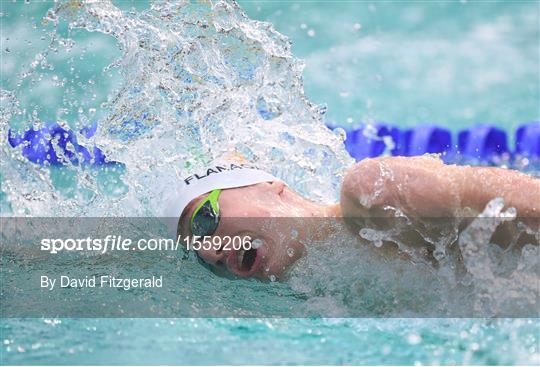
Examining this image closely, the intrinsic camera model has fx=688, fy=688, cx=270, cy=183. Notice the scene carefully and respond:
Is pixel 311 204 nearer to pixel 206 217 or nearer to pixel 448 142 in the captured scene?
pixel 206 217

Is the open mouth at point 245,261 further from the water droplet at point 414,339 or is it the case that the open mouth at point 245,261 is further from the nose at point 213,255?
the water droplet at point 414,339

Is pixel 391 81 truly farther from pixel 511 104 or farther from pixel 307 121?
pixel 307 121

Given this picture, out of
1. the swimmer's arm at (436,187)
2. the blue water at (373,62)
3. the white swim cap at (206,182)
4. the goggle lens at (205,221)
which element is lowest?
the goggle lens at (205,221)

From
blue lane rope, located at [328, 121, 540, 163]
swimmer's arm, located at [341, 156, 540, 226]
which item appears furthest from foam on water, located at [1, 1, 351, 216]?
blue lane rope, located at [328, 121, 540, 163]

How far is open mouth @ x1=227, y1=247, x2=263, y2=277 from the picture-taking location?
67.0 inches

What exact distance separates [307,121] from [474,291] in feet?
3.26

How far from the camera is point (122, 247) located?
1987mm

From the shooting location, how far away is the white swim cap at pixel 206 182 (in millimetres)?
1774

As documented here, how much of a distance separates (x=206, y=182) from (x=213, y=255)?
0.68 feet

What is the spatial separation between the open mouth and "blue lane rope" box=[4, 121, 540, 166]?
7.07 ft

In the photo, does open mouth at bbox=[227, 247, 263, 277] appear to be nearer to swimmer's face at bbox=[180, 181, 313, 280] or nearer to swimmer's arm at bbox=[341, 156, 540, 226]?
swimmer's face at bbox=[180, 181, 313, 280]

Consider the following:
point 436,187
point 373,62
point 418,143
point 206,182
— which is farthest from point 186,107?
point 373,62

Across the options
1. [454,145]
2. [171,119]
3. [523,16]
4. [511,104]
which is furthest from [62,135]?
[523,16]

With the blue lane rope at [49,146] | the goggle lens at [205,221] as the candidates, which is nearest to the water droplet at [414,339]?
the goggle lens at [205,221]
